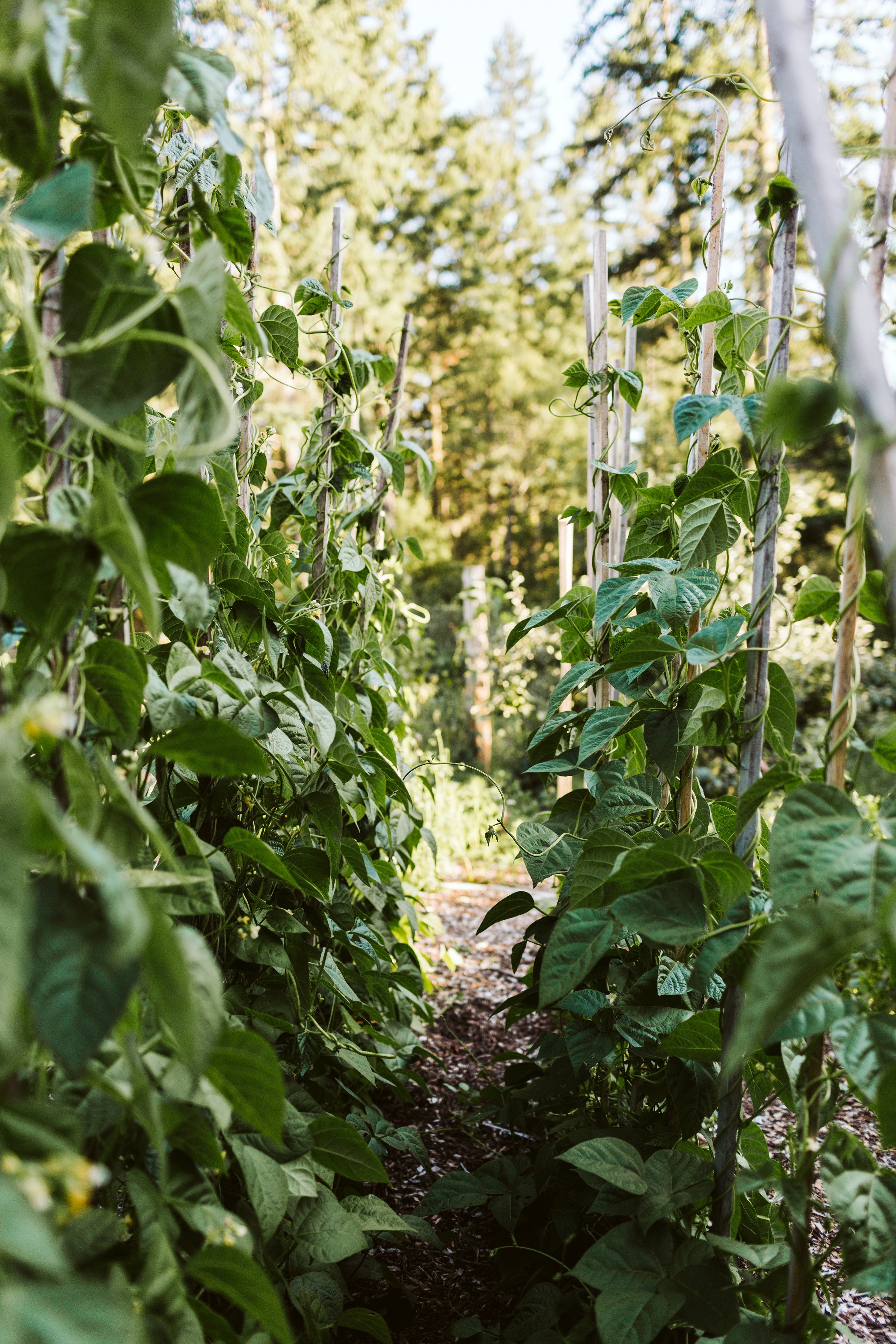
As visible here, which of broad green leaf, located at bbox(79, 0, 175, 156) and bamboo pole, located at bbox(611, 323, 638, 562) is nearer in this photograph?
broad green leaf, located at bbox(79, 0, 175, 156)

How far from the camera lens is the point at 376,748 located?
1.67 meters

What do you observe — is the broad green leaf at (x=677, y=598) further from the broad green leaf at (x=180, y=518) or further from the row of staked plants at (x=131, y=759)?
the broad green leaf at (x=180, y=518)

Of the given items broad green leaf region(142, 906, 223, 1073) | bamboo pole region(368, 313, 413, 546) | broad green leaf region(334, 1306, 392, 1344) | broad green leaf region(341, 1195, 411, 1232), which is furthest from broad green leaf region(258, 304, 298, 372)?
broad green leaf region(334, 1306, 392, 1344)

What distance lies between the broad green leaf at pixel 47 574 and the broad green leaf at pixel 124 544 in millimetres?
20

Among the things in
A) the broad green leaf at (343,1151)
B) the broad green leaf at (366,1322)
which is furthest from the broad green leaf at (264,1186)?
the broad green leaf at (366,1322)

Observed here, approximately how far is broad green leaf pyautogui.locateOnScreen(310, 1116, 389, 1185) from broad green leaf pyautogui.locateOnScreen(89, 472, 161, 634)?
2.25 ft

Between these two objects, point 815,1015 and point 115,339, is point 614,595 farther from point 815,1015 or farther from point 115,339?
point 115,339

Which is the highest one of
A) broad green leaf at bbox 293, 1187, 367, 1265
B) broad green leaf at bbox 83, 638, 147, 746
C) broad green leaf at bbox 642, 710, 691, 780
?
broad green leaf at bbox 83, 638, 147, 746

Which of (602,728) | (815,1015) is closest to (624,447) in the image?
(602,728)

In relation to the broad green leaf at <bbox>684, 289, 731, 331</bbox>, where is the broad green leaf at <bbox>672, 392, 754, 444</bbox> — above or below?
below

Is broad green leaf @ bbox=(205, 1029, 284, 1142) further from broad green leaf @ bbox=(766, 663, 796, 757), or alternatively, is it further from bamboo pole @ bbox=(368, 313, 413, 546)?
bamboo pole @ bbox=(368, 313, 413, 546)

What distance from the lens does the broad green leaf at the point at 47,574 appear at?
22.5 inches

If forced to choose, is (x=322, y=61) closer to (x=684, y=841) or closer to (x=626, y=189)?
(x=626, y=189)

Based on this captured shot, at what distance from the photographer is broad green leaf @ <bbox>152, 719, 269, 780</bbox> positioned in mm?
706
